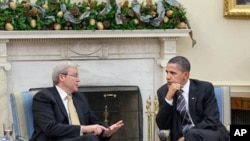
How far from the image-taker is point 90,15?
482 cm

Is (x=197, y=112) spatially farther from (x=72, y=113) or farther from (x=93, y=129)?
(x=72, y=113)

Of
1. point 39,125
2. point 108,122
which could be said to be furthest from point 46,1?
point 39,125

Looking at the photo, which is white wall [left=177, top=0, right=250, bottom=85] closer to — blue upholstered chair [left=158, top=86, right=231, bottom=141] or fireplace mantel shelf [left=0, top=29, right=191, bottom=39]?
fireplace mantel shelf [left=0, top=29, right=191, bottom=39]

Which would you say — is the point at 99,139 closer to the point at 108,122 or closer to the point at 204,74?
the point at 108,122

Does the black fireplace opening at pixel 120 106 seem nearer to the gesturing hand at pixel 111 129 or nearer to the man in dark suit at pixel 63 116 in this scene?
the man in dark suit at pixel 63 116

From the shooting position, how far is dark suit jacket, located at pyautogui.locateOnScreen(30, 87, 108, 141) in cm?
346

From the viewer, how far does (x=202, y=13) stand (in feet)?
17.4

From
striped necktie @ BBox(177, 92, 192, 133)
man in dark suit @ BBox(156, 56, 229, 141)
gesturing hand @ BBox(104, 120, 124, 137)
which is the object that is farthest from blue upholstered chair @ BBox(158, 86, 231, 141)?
gesturing hand @ BBox(104, 120, 124, 137)

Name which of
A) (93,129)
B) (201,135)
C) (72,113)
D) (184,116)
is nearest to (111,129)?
(93,129)

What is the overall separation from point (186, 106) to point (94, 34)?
5.22ft

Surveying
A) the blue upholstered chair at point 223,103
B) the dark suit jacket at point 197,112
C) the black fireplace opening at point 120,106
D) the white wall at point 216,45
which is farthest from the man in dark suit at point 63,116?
the white wall at point 216,45

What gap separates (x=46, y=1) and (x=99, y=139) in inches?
68.4

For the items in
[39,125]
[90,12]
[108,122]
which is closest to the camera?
[39,125]

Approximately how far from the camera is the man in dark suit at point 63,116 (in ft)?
11.4
